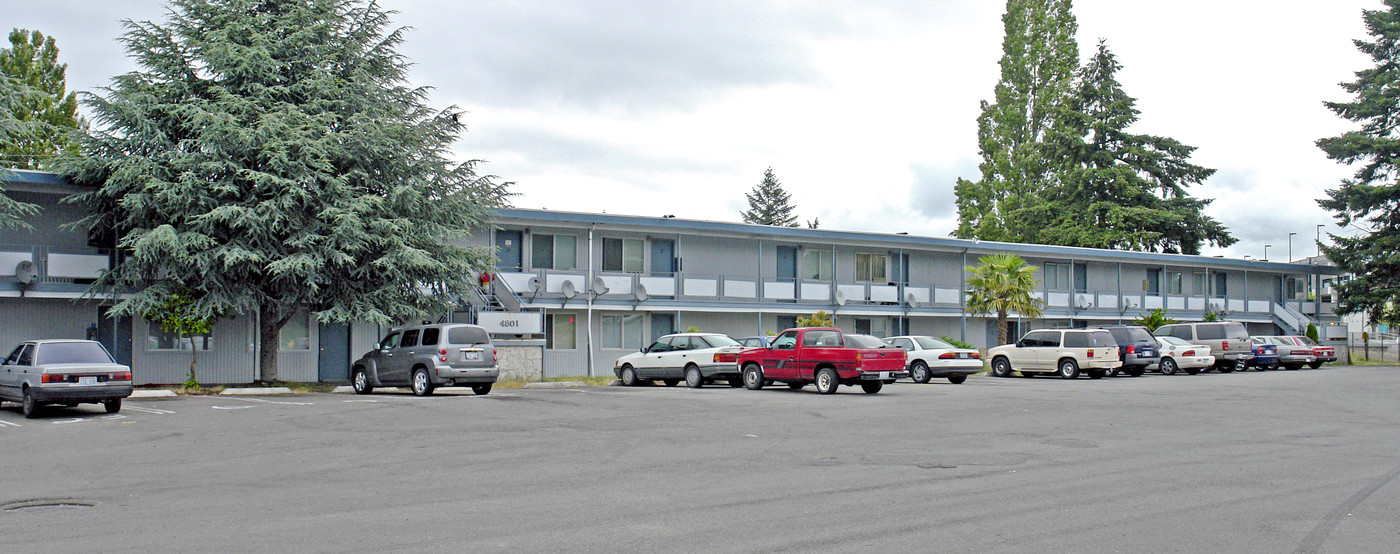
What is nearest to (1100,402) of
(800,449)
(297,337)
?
(800,449)

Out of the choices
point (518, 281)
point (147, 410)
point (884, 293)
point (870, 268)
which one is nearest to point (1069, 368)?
point (884, 293)

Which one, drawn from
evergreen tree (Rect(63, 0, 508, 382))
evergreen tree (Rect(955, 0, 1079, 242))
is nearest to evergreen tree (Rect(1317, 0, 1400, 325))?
evergreen tree (Rect(955, 0, 1079, 242))

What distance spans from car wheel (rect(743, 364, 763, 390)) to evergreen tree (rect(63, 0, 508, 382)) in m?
8.49

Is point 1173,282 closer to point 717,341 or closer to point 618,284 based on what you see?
point 618,284

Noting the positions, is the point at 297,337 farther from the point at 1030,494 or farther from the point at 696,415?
the point at 1030,494

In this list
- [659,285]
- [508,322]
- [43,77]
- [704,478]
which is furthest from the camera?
[43,77]

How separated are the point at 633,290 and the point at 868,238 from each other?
10.5 metres

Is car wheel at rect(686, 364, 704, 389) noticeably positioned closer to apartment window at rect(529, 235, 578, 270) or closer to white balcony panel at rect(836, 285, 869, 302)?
apartment window at rect(529, 235, 578, 270)

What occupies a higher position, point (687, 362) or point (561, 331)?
point (561, 331)

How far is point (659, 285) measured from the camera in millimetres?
34281

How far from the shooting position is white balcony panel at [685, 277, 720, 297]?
34.9m

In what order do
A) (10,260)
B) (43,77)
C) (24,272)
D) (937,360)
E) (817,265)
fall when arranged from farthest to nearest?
(43,77), (817,265), (937,360), (10,260), (24,272)

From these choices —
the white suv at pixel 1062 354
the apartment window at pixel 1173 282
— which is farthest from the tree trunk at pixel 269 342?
the apartment window at pixel 1173 282

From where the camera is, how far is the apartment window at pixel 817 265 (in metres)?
39.3
